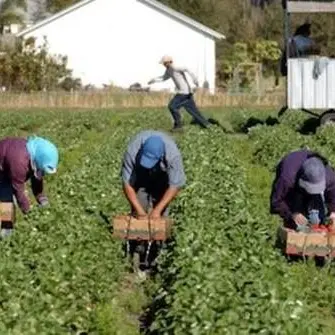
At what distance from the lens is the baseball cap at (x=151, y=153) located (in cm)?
1072

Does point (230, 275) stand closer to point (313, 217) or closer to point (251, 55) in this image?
point (313, 217)

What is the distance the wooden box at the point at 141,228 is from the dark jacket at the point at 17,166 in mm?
924

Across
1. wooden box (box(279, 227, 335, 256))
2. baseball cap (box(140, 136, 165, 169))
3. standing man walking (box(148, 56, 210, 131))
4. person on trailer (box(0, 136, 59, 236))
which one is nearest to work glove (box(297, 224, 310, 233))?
wooden box (box(279, 227, 335, 256))

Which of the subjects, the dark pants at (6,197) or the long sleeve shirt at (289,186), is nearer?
the long sleeve shirt at (289,186)

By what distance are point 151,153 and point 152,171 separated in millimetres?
578

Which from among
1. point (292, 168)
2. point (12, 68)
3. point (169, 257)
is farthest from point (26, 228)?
point (12, 68)

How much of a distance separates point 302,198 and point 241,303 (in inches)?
136

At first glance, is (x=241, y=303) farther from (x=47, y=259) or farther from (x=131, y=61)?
(x=131, y=61)

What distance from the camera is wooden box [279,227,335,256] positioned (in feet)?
35.0

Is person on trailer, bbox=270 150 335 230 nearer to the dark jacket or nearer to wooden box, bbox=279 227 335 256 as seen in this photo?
wooden box, bbox=279 227 335 256

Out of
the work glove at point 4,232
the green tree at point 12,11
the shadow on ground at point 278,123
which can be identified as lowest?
the work glove at point 4,232

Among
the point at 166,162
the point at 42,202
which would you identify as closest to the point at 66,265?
the point at 166,162

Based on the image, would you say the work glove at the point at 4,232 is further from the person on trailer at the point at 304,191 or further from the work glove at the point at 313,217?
the work glove at the point at 313,217

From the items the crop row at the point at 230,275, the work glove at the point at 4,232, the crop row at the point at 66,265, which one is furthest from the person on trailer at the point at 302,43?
the work glove at the point at 4,232
